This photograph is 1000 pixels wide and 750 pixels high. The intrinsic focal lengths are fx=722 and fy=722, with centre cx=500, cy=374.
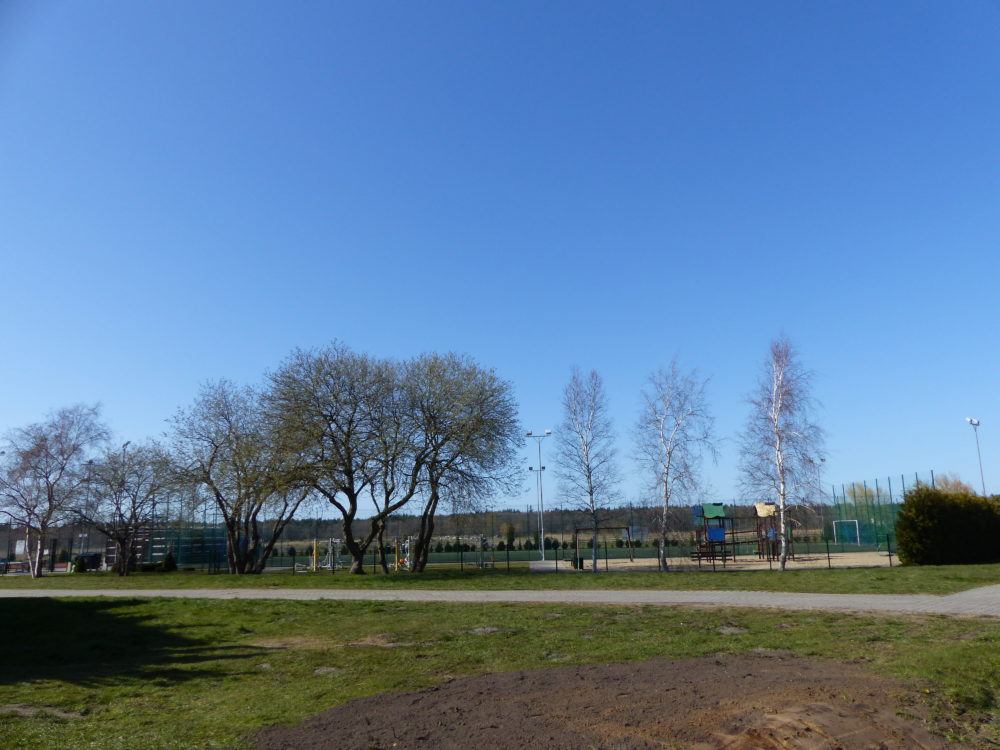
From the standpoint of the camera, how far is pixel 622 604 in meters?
16.2

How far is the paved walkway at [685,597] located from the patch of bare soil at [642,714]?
24.7 ft

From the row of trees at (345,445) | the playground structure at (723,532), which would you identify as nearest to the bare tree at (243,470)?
the row of trees at (345,445)

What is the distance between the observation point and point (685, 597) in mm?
17516

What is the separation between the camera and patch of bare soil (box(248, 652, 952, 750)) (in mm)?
5777

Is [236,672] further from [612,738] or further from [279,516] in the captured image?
[279,516]

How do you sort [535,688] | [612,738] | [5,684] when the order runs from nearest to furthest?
1. [612,738]
2. [535,688]
3. [5,684]

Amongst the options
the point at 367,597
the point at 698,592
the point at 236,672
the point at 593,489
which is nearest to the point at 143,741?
the point at 236,672

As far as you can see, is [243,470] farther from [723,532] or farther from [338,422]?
[723,532]

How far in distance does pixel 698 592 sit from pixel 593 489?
14917 millimetres

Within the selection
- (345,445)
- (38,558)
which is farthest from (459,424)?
(38,558)

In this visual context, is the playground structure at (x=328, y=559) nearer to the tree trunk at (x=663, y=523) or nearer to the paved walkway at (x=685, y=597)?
the paved walkway at (x=685, y=597)

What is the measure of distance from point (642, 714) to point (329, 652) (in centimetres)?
603

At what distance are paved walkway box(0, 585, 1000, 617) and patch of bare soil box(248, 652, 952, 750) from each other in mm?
7524

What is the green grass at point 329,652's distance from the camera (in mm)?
7070
